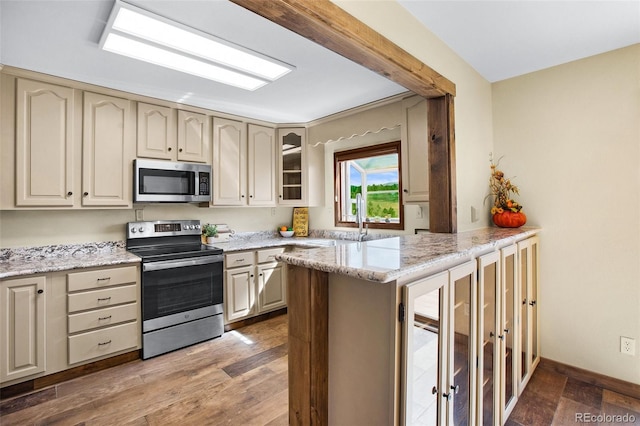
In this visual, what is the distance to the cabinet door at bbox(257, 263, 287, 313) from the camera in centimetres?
335

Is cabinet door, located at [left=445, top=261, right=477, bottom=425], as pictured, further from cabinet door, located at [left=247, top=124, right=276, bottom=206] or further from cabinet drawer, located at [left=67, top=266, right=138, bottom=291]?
cabinet door, located at [left=247, top=124, right=276, bottom=206]

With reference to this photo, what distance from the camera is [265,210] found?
159 inches

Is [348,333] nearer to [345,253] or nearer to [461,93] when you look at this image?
[345,253]

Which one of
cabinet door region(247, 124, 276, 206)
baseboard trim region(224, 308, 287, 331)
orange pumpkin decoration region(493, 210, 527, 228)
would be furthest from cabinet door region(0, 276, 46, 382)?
orange pumpkin decoration region(493, 210, 527, 228)

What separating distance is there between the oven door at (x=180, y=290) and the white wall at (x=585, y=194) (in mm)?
2883

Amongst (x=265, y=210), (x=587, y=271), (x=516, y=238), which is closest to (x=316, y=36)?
(x=516, y=238)

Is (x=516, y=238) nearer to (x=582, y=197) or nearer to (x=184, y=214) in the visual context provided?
(x=582, y=197)

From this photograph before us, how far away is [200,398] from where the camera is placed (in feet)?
6.63

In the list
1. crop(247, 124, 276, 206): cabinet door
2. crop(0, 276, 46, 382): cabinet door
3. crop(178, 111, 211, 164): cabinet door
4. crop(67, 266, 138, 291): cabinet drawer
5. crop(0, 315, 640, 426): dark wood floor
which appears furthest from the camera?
crop(247, 124, 276, 206): cabinet door

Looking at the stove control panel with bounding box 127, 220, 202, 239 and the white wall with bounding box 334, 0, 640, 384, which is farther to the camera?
the stove control panel with bounding box 127, 220, 202, 239

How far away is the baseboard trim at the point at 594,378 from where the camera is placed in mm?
2055

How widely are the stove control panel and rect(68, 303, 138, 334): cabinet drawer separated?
73 centimetres

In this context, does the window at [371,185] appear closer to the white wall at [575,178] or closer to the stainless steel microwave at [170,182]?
the white wall at [575,178]

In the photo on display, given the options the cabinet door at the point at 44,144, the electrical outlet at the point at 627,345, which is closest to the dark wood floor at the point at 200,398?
the electrical outlet at the point at 627,345
